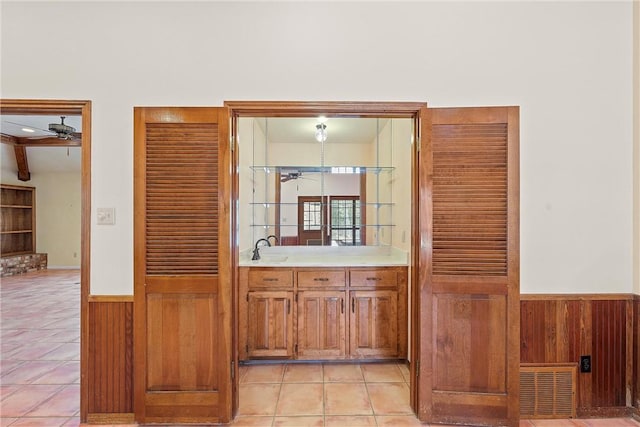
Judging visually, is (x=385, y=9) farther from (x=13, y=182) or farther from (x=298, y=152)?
(x=13, y=182)

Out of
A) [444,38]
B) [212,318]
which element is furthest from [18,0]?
[444,38]

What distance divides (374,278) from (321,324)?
617 mm

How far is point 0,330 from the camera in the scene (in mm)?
3814

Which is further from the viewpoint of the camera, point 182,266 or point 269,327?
point 269,327

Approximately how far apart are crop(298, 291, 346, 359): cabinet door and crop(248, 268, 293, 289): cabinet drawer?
18cm

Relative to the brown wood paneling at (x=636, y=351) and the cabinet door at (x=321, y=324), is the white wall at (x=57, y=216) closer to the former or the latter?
the cabinet door at (x=321, y=324)

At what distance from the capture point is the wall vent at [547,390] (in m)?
2.10

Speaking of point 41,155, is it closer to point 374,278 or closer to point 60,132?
point 60,132

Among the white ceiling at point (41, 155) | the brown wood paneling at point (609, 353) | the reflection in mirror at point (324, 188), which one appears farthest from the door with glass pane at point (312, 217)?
the white ceiling at point (41, 155)

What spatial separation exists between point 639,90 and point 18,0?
3.83 metres

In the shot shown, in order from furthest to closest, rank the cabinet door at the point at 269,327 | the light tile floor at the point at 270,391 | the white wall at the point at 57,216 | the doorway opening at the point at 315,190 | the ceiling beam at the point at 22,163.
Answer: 1. the white wall at the point at 57,216
2. the ceiling beam at the point at 22,163
3. the doorway opening at the point at 315,190
4. the cabinet door at the point at 269,327
5. the light tile floor at the point at 270,391

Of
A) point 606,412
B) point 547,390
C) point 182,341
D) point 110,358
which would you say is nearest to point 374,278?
point 547,390

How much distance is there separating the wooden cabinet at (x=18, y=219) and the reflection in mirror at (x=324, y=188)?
6965 millimetres

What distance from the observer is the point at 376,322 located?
2941mm
